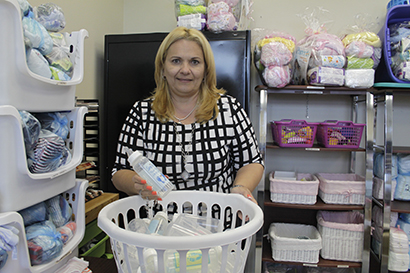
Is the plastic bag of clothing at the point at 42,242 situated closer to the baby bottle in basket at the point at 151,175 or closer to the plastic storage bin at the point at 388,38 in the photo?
the baby bottle in basket at the point at 151,175

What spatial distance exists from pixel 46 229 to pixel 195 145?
2.26 feet

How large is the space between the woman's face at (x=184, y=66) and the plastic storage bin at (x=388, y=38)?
1544 mm

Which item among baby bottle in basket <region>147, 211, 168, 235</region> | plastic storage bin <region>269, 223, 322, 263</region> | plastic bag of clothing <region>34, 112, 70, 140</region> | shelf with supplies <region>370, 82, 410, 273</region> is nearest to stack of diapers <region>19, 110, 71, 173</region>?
plastic bag of clothing <region>34, 112, 70, 140</region>

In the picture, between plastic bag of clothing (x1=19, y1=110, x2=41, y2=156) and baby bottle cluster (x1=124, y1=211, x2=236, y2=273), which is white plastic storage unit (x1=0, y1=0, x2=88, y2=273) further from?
baby bottle cluster (x1=124, y1=211, x2=236, y2=273)

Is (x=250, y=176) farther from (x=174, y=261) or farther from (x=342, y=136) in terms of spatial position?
(x=342, y=136)

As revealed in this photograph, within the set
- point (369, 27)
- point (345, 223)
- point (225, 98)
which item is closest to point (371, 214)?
point (345, 223)

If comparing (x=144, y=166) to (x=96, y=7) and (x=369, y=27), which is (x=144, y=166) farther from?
(x=369, y=27)

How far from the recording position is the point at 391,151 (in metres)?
2.04

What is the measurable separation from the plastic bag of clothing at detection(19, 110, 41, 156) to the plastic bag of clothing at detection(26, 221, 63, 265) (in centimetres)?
21

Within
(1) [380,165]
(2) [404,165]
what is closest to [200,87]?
(1) [380,165]

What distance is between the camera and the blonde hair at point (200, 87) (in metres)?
1.32

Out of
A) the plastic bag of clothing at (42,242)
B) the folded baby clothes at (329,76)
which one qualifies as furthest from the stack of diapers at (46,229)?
the folded baby clothes at (329,76)

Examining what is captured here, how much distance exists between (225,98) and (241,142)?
242 mm

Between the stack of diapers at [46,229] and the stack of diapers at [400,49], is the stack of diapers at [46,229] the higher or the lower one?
the lower one
